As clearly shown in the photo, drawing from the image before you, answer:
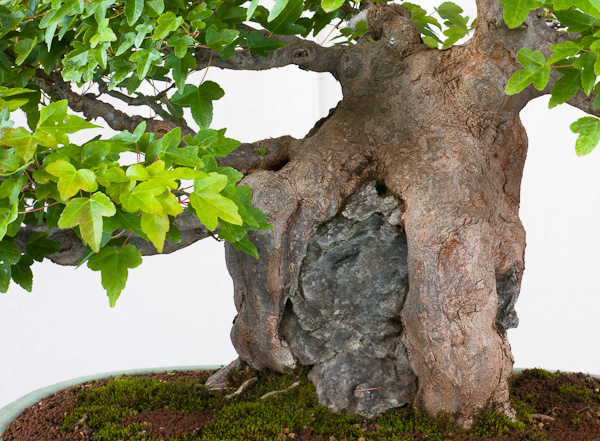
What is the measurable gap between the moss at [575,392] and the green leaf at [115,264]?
168 cm

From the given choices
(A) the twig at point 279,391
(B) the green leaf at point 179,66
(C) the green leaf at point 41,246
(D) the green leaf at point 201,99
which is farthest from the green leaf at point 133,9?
(A) the twig at point 279,391

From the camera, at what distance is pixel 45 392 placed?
2.42m

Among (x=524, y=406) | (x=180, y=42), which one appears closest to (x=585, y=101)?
(x=524, y=406)

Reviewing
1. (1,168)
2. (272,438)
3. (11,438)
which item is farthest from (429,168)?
(11,438)

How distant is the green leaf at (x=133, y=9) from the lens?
54.1 inches

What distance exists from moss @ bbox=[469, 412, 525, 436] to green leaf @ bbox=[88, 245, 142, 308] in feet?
3.88

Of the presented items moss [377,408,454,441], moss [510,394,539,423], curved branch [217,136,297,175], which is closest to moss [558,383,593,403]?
moss [510,394,539,423]

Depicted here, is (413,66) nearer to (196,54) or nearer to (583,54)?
(196,54)

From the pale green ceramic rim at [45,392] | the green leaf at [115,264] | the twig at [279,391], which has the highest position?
the green leaf at [115,264]

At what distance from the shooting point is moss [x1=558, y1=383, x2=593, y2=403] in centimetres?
227

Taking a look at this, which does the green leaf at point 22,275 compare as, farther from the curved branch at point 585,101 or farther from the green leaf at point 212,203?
the curved branch at point 585,101

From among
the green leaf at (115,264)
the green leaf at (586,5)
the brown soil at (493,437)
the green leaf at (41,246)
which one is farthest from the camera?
the brown soil at (493,437)

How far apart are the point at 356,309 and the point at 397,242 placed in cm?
26

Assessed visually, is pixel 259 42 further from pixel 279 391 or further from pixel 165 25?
pixel 279 391
